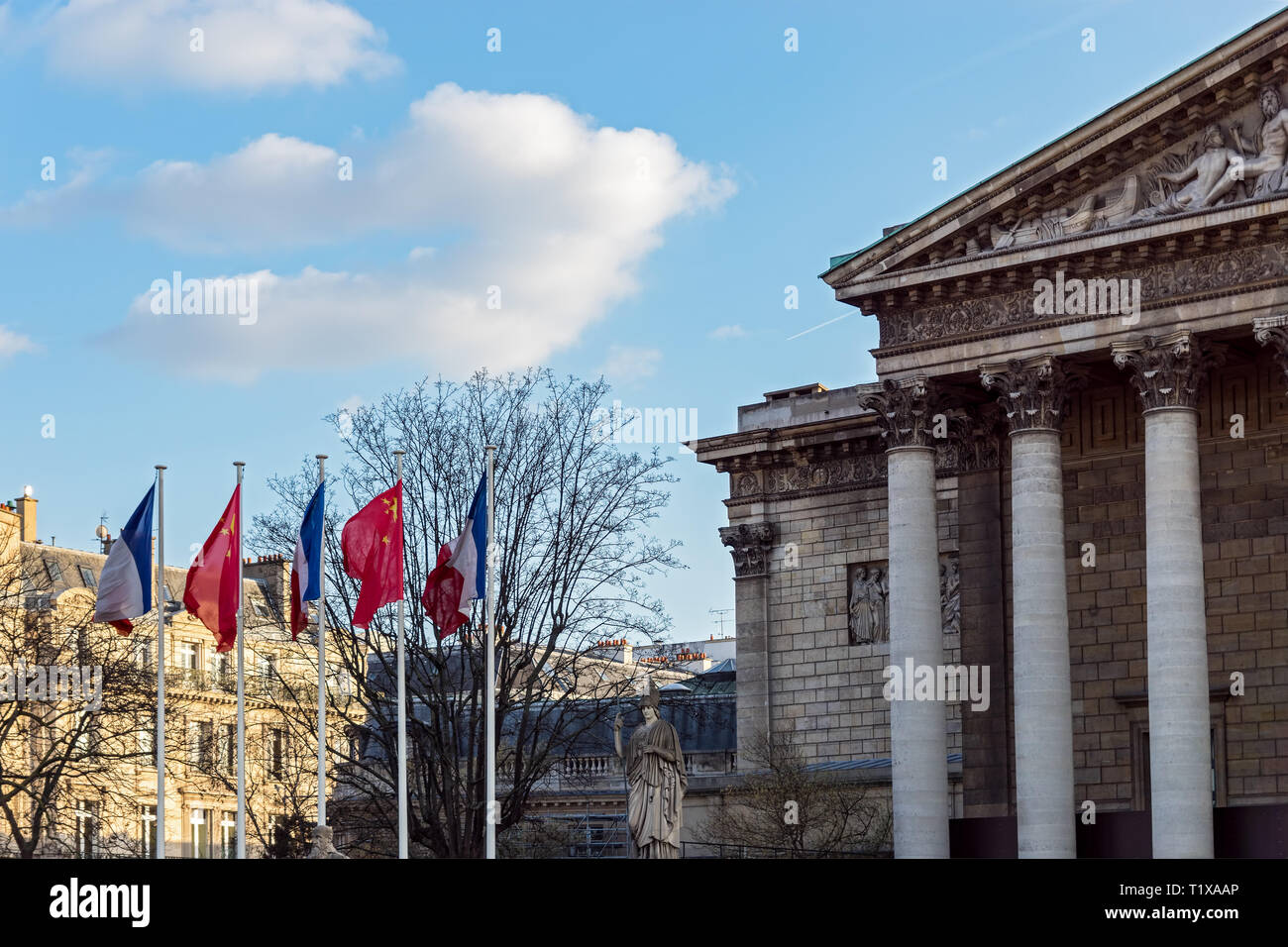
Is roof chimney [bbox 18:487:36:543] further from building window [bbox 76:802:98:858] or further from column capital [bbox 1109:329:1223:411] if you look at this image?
column capital [bbox 1109:329:1223:411]

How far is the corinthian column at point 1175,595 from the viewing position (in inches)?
1364

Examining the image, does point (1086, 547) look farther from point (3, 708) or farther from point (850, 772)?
point (3, 708)

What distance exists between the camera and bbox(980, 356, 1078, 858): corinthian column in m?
36.3

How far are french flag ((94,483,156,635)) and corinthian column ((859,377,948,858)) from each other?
14.1 metres

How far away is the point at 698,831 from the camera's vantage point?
45969 millimetres

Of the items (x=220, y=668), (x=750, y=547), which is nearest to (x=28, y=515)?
(x=220, y=668)

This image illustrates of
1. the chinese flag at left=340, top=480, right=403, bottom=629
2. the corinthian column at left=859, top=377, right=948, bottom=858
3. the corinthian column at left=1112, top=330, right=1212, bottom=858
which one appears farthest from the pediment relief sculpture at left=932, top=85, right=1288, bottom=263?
the chinese flag at left=340, top=480, right=403, bottom=629

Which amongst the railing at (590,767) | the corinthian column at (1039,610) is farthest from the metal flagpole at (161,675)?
the railing at (590,767)

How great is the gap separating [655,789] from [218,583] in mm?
8914

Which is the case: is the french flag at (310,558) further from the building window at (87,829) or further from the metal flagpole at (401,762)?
the building window at (87,829)

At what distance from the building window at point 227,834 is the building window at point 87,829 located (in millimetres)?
13057

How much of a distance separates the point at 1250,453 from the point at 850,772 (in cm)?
1136

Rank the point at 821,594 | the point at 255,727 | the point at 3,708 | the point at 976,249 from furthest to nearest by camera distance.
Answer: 1. the point at 255,727
2. the point at 3,708
3. the point at 821,594
4. the point at 976,249
